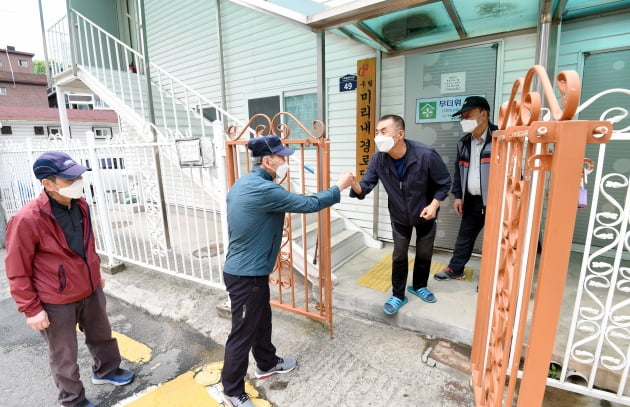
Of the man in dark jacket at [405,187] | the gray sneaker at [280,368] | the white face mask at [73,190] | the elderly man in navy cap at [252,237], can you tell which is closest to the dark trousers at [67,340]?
the white face mask at [73,190]

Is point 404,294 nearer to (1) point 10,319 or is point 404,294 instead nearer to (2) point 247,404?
(2) point 247,404

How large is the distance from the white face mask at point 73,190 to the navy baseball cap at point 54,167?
0.09m

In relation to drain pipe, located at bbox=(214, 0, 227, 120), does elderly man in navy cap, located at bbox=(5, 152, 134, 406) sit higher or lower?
lower

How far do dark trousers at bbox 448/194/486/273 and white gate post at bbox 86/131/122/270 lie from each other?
179 inches

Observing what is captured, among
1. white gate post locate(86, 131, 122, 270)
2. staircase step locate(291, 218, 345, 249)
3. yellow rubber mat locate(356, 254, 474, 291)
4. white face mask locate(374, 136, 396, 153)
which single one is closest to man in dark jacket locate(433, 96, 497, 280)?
yellow rubber mat locate(356, 254, 474, 291)

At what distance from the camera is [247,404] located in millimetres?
2299

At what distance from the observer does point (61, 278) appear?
2221 mm

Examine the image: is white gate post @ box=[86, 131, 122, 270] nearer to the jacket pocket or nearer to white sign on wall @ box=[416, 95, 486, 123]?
the jacket pocket

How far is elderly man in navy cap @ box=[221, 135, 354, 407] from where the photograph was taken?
7.07 ft

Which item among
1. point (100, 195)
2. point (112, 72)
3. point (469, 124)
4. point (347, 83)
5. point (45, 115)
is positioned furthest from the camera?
point (45, 115)

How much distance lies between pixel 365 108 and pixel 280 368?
3.40 metres

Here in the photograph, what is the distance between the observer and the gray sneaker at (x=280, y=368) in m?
2.63

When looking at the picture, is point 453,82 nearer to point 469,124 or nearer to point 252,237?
point 469,124

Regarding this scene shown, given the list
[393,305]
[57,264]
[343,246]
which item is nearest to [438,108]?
[343,246]
